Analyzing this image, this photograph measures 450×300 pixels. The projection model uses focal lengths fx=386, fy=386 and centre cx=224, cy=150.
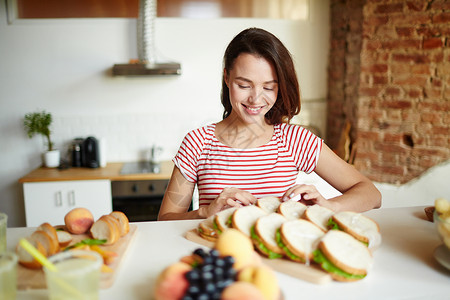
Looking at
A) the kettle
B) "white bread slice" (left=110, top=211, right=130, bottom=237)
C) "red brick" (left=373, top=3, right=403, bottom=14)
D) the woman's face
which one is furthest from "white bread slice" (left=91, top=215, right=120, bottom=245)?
"red brick" (left=373, top=3, right=403, bottom=14)

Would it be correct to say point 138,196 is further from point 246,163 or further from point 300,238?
point 300,238

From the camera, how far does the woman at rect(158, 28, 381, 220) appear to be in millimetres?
1529

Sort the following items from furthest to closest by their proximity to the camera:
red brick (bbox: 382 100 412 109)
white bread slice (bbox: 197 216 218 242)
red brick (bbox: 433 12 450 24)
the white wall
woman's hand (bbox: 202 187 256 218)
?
the white wall, red brick (bbox: 382 100 412 109), red brick (bbox: 433 12 450 24), woman's hand (bbox: 202 187 256 218), white bread slice (bbox: 197 216 218 242)

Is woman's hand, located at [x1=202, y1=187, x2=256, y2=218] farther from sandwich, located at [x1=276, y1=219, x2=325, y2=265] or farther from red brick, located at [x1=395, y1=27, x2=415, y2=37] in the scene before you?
red brick, located at [x1=395, y1=27, x2=415, y2=37]

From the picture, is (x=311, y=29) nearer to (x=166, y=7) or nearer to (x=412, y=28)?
(x=412, y=28)

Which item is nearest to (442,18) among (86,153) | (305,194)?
(305,194)

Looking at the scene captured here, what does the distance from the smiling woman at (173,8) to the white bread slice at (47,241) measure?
2880mm

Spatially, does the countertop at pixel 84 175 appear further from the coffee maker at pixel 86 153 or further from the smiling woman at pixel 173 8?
the smiling woman at pixel 173 8

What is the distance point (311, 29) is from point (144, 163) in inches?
80.0

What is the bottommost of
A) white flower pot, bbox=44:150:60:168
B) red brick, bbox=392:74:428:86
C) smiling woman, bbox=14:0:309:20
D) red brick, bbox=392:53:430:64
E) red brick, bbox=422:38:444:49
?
white flower pot, bbox=44:150:60:168

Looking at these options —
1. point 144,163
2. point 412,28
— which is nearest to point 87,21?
point 144,163

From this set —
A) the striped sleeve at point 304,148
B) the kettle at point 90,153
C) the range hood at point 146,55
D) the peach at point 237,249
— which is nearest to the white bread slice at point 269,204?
the peach at point 237,249

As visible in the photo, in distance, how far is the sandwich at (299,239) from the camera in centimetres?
94

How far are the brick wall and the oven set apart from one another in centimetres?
165
